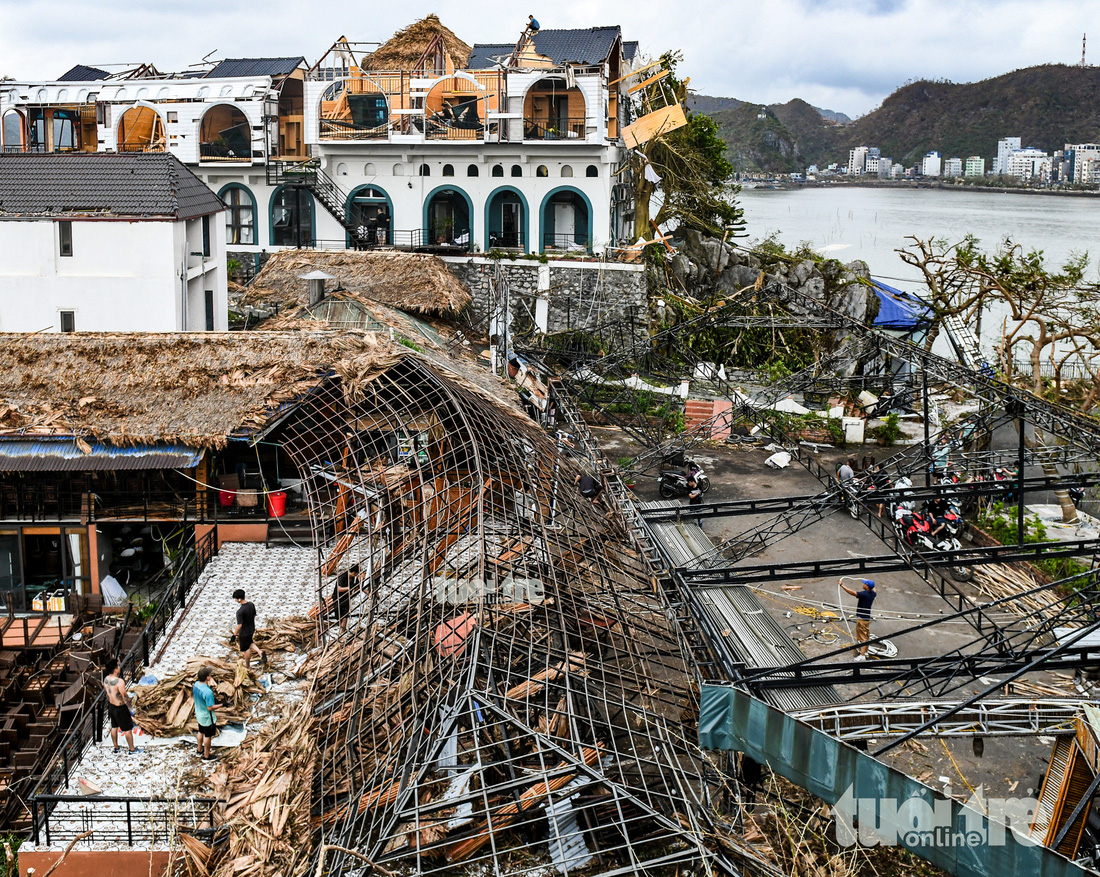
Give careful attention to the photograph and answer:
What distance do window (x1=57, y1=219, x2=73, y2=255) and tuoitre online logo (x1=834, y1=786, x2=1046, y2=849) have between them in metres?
25.6

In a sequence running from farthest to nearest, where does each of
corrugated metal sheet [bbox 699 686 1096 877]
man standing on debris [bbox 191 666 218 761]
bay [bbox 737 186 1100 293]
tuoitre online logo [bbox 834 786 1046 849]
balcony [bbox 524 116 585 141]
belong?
bay [bbox 737 186 1100 293], balcony [bbox 524 116 585 141], man standing on debris [bbox 191 666 218 761], tuoitre online logo [bbox 834 786 1046 849], corrugated metal sheet [bbox 699 686 1096 877]

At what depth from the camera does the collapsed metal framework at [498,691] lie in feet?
36.0

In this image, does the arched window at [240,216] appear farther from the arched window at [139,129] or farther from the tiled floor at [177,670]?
the tiled floor at [177,670]

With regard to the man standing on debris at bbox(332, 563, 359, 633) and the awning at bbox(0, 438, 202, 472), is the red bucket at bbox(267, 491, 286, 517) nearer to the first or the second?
the awning at bbox(0, 438, 202, 472)

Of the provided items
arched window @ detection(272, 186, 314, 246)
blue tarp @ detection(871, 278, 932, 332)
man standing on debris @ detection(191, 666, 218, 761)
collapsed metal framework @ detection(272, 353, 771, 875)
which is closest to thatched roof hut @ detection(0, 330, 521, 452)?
collapsed metal framework @ detection(272, 353, 771, 875)

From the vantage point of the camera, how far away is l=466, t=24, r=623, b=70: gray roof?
41562 mm

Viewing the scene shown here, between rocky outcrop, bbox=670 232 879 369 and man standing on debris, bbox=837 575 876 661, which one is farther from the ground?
rocky outcrop, bbox=670 232 879 369

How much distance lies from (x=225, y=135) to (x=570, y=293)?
1717 centimetres

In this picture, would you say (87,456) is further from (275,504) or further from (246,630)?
(246,630)

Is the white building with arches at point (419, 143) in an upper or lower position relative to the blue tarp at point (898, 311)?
upper

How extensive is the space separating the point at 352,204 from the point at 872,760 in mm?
36315

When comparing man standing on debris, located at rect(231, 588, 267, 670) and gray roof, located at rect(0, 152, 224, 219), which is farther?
gray roof, located at rect(0, 152, 224, 219)

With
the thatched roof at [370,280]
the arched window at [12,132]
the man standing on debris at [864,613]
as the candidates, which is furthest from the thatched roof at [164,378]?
the arched window at [12,132]

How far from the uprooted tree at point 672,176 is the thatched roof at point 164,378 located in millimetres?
23819
